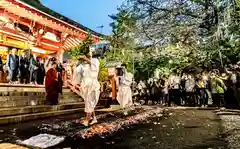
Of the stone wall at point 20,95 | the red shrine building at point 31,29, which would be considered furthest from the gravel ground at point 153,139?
the red shrine building at point 31,29

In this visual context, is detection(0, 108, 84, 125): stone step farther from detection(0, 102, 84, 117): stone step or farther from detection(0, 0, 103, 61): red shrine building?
detection(0, 0, 103, 61): red shrine building

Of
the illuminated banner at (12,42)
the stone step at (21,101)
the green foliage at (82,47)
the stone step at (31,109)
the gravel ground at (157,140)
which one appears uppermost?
the green foliage at (82,47)

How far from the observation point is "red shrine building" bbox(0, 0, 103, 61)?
15867mm

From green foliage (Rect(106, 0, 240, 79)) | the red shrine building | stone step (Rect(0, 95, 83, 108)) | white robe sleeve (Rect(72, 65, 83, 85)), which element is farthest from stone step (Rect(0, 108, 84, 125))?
green foliage (Rect(106, 0, 240, 79))

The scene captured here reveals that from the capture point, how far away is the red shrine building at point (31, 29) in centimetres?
1587

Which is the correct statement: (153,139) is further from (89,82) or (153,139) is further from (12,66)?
(12,66)

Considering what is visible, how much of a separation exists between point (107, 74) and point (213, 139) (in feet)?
46.6

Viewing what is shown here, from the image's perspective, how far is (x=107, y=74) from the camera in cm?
2036

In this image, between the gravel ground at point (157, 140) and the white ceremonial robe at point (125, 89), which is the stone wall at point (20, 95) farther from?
the gravel ground at point (157, 140)

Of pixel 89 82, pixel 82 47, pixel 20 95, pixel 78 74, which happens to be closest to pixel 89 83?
pixel 89 82

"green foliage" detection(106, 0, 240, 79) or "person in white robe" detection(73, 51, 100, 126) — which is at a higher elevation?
"green foliage" detection(106, 0, 240, 79)

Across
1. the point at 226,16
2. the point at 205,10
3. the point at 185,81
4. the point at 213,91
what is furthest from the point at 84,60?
the point at 213,91

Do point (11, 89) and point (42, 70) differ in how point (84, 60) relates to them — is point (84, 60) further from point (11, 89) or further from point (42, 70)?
point (42, 70)

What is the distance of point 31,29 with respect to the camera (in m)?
18.0
